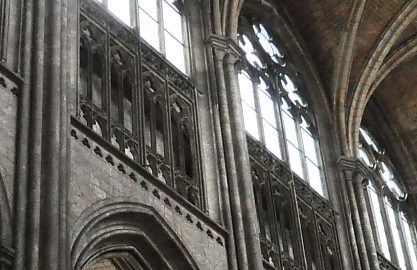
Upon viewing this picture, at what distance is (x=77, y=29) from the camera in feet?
46.1

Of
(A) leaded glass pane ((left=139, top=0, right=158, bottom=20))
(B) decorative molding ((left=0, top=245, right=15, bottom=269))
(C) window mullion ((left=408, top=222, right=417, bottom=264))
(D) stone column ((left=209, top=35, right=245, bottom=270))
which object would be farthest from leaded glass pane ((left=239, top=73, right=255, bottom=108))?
(B) decorative molding ((left=0, top=245, right=15, bottom=269))

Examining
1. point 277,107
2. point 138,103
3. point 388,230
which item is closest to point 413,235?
point 388,230

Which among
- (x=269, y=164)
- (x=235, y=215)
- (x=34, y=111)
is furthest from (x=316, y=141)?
(x=34, y=111)

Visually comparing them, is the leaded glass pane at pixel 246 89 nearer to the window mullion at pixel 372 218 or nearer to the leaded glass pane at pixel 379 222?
the window mullion at pixel 372 218

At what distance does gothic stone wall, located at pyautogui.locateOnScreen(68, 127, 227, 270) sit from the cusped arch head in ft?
0.34

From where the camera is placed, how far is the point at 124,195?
1325cm

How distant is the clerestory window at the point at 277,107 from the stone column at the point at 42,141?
614cm

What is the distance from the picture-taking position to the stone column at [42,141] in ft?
35.1

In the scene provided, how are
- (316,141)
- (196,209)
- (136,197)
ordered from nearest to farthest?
(136,197), (196,209), (316,141)

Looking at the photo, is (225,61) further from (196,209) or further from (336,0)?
(336,0)

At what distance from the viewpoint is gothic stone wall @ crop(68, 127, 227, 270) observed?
12414 millimetres

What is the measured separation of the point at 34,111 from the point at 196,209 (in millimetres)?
3521

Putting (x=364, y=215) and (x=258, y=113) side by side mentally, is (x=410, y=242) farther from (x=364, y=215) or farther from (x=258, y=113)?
(x=258, y=113)

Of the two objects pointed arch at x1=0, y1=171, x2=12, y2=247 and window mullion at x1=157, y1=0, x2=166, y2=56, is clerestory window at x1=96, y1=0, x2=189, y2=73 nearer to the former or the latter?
window mullion at x1=157, y1=0, x2=166, y2=56
